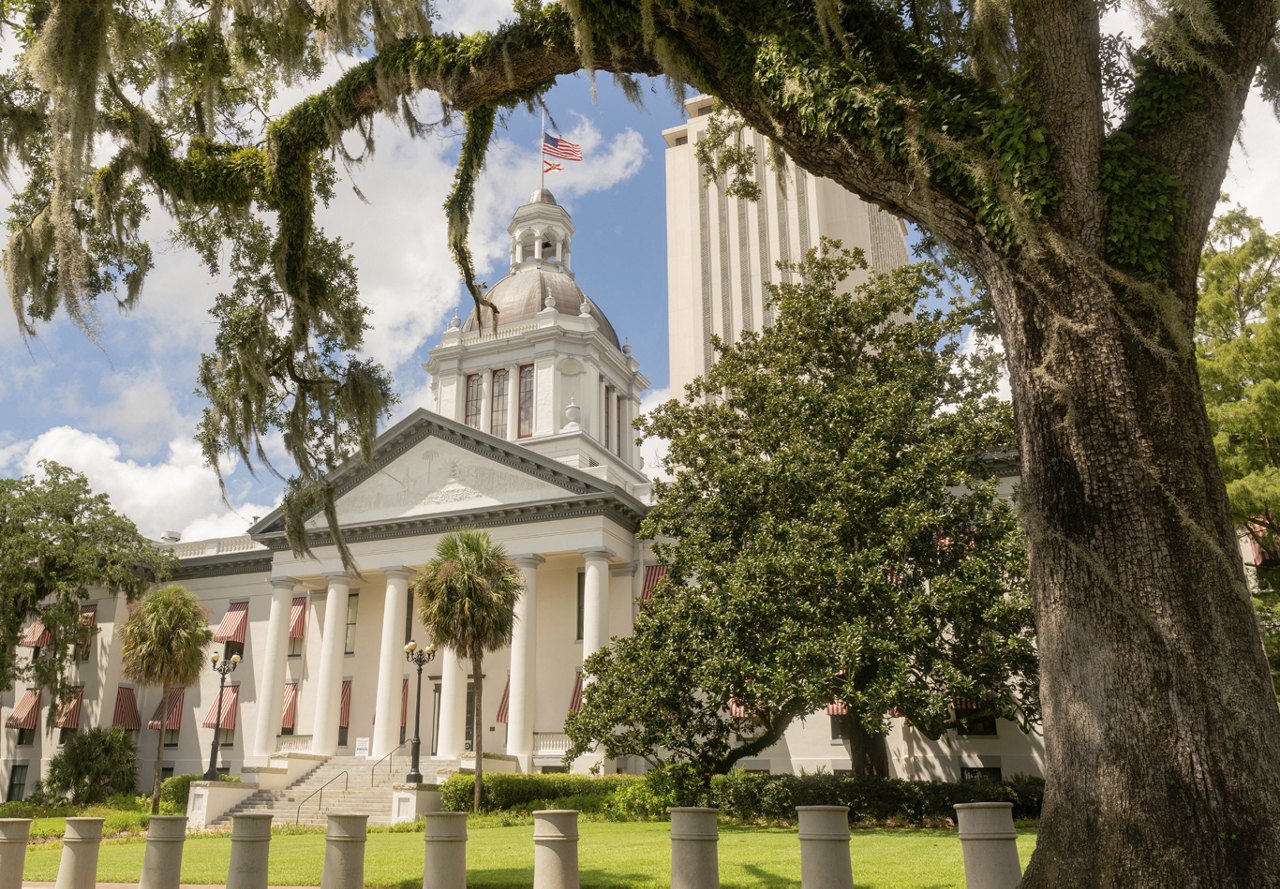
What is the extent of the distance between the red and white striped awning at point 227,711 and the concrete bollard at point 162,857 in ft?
101

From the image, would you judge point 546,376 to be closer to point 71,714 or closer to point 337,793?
point 337,793

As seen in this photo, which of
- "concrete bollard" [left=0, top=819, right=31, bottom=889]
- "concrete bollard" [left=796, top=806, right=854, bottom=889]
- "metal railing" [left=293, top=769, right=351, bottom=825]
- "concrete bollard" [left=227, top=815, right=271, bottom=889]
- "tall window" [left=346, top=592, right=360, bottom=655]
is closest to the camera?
"concrete bollard" [left=796, top=806, right=854, bottom=889]

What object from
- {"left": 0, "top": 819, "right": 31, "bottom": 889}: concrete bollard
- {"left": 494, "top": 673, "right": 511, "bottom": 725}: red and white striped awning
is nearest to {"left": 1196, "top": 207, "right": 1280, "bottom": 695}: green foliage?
{"left": 0, "top": 819, "right": 31, "bottom": 889}: concrete bollard

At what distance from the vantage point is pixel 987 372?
73.9 feet

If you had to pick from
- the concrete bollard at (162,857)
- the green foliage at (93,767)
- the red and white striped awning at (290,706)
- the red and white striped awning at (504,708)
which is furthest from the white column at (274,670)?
the concrete bollard at (162,857)

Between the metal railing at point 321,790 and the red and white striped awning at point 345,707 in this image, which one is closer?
the metal railing at point 321,790

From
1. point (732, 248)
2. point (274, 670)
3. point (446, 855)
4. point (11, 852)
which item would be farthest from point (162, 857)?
point (732, 248)

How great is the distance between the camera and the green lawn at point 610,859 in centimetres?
1143

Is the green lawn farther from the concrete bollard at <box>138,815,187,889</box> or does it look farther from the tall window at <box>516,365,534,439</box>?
the tall window at <box>516,365,534,439</box>

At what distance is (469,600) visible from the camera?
2350cm

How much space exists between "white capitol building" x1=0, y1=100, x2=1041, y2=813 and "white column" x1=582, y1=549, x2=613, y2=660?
7 cm

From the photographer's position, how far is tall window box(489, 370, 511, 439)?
48125mm

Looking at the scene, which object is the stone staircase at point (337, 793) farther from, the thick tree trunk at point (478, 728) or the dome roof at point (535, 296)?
the dome roof at point (535, 296)

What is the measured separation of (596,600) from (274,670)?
40.7 feet
